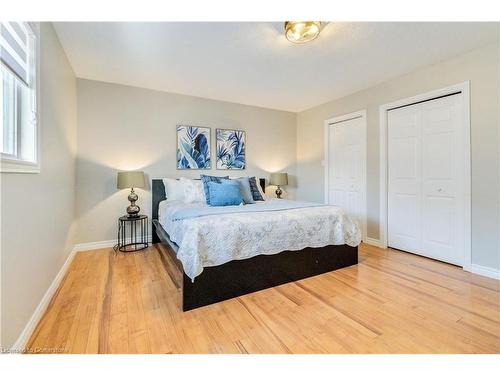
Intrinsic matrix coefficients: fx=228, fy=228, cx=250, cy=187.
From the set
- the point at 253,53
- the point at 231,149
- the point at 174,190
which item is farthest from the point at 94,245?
the point at 253,53

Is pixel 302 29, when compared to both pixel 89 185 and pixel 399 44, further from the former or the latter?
pixel 89 185

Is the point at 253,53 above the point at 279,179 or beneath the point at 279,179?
above

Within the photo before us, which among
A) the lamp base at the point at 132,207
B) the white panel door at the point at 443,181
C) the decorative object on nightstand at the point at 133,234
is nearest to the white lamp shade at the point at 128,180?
the lamp base at the point at 132,207

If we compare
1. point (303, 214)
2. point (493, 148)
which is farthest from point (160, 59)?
point (493, 148)

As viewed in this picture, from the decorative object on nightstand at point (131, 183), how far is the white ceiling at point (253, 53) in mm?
1325

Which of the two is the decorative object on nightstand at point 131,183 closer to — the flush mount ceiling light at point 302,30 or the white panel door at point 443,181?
the flush mount ceiling light at point 302,30

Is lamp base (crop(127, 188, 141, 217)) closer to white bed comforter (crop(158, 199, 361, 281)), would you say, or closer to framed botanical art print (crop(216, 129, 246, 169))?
white bed comforter (crop(158, 199, 361, 281))

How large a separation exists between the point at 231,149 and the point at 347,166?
2034mm

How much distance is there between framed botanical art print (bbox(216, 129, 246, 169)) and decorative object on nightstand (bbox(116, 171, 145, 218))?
135 cm

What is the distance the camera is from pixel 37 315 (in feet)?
5.19

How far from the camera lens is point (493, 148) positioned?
91.4 inches

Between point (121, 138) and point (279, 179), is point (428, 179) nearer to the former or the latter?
point (279, 179)

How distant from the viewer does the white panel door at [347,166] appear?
12.0 ft

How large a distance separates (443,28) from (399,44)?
35 cm
